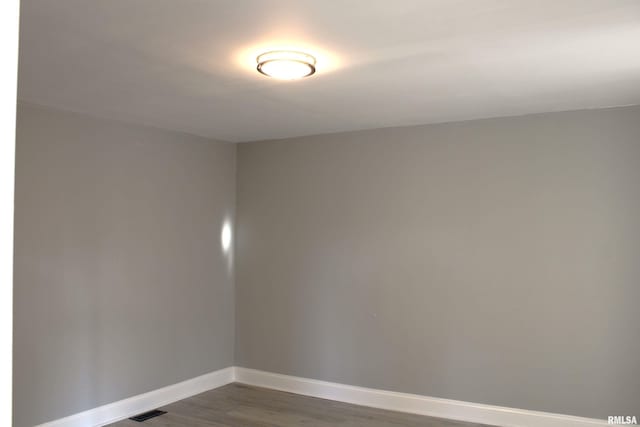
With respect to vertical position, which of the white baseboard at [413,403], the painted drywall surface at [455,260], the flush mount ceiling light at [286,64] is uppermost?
the flush mount ceiling light at [286,64]

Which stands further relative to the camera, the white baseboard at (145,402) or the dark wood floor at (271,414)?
the dark wood floor at (271,414)

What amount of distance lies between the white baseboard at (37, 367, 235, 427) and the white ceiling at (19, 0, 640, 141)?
2283 mm

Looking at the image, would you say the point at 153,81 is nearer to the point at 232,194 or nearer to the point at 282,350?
the point at 232,194

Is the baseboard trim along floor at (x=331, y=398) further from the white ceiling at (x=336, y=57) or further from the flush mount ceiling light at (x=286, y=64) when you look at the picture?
the flush mount ceiling light at (x=286, y=64)

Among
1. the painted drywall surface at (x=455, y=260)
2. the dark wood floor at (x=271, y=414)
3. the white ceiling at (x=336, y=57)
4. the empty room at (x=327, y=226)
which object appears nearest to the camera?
the white ceiling at (x=336, y=57)

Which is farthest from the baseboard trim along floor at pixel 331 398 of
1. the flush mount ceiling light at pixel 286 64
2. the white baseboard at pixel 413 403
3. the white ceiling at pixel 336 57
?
the flush mount ceiling light at pixel 286 64

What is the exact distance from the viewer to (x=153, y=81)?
3.27 m

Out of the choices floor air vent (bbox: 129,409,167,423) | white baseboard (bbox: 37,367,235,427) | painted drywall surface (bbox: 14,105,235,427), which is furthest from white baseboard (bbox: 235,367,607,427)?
floor air vent (bbox: 129,409,167,423)

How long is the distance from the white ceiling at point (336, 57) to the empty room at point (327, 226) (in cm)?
2

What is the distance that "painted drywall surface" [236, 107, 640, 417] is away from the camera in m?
3.96

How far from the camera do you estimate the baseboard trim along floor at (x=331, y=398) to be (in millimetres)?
4091

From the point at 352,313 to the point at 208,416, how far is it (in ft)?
4.90

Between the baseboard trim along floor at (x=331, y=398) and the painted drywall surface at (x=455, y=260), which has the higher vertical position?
the painted drywall surface at (x=455, y=260)

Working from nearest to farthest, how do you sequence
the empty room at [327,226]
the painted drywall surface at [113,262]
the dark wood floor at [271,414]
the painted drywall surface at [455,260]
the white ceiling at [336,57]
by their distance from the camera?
the white ceiling at [336,57]
the empty room at [327,226]
the painted drywall surface at [113,262]
the painted drywall surface at [455,260]
the dark wood floor at [271,414]
